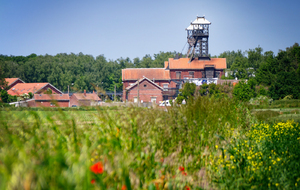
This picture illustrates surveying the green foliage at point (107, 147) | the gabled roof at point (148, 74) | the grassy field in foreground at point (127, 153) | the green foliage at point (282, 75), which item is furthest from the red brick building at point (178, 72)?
the grassy field in foreground at point (127, 153)

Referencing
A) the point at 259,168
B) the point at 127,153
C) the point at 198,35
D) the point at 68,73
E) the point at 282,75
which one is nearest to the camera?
the point at 127,153

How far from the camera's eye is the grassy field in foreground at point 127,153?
176 cm

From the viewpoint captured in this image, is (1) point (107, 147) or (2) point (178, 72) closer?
(1) point (107, 147)

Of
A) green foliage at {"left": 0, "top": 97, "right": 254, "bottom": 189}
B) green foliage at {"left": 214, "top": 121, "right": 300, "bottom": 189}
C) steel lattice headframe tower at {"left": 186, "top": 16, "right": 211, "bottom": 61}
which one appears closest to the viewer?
green foliage at {"left": 0, "top": 97, "right": 254, "bottom": 189}

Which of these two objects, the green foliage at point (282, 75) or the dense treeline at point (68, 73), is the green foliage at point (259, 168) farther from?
the dense treeline at point (68, 73)

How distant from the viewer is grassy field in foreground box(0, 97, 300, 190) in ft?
5.79

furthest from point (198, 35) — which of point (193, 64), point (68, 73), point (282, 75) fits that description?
point (68, 73)

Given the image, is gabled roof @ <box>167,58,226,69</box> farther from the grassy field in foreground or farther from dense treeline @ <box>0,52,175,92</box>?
the grassy field in foreground

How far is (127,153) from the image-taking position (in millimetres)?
2926

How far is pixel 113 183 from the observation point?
7.55 feet

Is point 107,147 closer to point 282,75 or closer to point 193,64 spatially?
point 282,75

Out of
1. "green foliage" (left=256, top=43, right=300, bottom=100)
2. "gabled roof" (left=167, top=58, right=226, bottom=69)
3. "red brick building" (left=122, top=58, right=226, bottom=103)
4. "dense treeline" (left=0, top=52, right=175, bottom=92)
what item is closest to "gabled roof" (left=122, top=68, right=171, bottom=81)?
"red brick building" (left=122, top=58, right=226, bottom=103)

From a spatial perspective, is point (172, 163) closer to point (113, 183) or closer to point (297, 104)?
point (113, 183)

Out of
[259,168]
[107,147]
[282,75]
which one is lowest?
[259,168]
